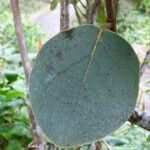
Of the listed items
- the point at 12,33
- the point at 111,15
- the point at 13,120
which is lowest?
the point at 12,33

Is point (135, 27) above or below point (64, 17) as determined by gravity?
below

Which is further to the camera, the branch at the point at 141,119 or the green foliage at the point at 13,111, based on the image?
the green foliage at the point at 13,111

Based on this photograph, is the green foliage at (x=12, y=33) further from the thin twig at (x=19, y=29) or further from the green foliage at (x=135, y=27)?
the thin twig at (x=19, y=29)

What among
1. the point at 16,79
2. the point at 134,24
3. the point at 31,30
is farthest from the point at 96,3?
the point at 134,24

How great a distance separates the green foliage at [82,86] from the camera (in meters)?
0.40

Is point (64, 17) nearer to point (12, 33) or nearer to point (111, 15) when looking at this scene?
point (111, 15)

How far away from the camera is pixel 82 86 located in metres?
0.43

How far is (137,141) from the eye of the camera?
1814 millimetres

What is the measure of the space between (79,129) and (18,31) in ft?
1.21

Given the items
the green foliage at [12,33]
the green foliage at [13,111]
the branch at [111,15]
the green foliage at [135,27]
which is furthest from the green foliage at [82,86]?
the green foliage at [135,27]

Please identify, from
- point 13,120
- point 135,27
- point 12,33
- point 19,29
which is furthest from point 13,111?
point 135,27

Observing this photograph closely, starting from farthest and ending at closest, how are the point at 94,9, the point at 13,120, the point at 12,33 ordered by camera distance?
the point at 12,33 → the point at 13,120 → the point at 94,9

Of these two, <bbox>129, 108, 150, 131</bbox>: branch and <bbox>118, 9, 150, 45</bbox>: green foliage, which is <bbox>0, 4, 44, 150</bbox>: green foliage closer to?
<bbox>129, 108, 150, 131</bbox>: branch

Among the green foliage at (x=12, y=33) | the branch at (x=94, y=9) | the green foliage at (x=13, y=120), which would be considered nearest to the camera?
the branch at (x=94, y=9)
